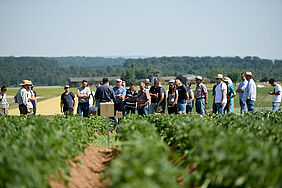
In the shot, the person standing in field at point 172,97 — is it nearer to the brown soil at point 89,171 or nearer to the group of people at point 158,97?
the group of people at point 158,97

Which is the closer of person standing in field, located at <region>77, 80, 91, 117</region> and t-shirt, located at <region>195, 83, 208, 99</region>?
t-shirt, located at <region>195, 83, 208, 99</region>

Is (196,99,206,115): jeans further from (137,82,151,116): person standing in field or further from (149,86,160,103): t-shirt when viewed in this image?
(137,82,151,116): person standing in field

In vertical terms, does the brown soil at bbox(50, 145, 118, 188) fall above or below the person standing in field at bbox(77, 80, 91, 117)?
below

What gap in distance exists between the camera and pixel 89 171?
6980mm

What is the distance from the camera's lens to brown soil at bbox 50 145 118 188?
5892 mm

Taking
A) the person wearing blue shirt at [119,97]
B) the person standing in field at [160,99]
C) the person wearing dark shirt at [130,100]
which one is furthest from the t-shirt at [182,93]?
the person wearing blue shirt at [119,97]

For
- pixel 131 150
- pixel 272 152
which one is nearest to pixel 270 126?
pixel 272 152

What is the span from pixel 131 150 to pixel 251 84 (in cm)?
902

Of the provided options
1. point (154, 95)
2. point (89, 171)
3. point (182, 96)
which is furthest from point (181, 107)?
point (89, 171)

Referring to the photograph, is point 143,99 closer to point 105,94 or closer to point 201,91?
point 105,94

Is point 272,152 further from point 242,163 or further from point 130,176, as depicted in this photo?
point 130,176

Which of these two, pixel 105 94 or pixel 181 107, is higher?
pixel 105 94

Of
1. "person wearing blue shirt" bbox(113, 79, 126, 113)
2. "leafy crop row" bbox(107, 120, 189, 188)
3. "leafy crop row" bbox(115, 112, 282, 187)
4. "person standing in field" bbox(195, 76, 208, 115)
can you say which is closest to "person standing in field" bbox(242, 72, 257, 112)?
"person standing in field" bbox(195, 76, 208, 115)

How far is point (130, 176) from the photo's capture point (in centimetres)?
404
